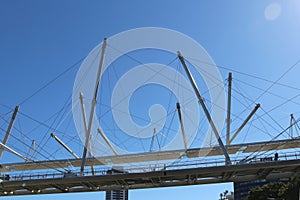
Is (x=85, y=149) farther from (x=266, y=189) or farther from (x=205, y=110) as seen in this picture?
(x=266, y=189)

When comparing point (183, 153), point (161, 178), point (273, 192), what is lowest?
point (161, 178)

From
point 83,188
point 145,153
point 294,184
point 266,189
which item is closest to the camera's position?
point 83,188

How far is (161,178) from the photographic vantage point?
5128 centimetres

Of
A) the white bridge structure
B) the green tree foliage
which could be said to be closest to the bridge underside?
the white bridge structure

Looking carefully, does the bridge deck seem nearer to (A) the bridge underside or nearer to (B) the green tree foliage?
(A) the bridge underside

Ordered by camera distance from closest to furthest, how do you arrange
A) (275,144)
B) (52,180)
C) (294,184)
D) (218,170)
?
(218,170)
(52,180)
(275,144)
(294,184)

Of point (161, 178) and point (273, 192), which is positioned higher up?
point (273, 192)

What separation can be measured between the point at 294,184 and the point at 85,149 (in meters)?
44.3

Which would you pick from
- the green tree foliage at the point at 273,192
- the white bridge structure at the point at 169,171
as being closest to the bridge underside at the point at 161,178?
the white bridge structure at the point at 169,171

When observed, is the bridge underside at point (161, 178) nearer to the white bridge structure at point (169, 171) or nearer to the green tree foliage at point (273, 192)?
the white bridge structure at point (169, 171)

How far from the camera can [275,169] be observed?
48.6 meters

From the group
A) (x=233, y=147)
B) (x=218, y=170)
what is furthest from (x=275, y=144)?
(x=218, y=170)

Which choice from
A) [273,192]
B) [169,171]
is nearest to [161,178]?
[169,171]

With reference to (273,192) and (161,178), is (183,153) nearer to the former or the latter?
(161,178)
